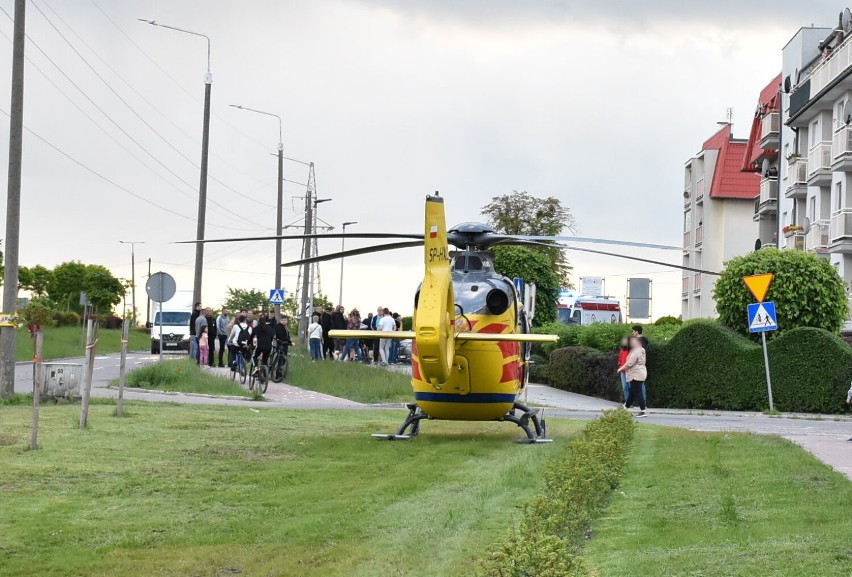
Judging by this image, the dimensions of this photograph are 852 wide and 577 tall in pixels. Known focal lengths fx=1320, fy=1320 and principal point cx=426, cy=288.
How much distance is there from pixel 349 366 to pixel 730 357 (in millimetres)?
11342

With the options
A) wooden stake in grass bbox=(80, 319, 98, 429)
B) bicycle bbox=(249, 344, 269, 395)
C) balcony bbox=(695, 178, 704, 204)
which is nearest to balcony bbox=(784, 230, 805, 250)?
balcony bbox=(695, 178, 704, 204)

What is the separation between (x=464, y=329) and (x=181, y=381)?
15946 millimetres

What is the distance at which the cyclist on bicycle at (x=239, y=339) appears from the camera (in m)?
35.5

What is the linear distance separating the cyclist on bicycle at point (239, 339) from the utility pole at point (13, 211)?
10.0 metres

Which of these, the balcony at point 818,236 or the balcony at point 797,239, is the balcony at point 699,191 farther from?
the balcony at point 818,236

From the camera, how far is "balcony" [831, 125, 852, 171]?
49906mm

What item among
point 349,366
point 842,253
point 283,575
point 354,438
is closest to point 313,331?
point 349,366

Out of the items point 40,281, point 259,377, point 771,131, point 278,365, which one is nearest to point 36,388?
point 259,377

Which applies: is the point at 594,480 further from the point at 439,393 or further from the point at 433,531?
the point at 439,393

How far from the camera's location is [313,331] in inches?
1759

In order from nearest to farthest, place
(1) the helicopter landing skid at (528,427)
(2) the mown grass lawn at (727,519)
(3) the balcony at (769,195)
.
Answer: (2) the mown grass lawn at (727,519)
(1) the helicopter landing skid at (528,427)
(3) the balcony at (769,195)

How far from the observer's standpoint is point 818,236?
54.0 m

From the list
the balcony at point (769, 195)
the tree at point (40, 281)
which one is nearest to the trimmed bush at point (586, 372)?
the balcony at point (769, 195)

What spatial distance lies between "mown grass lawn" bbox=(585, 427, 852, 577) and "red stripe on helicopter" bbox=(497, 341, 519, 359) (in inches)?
107
